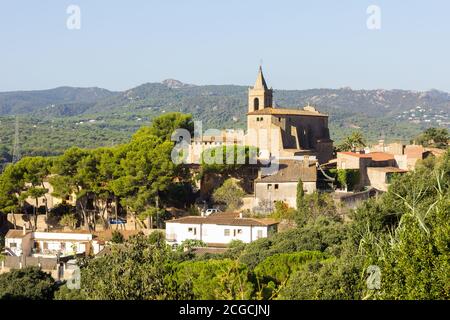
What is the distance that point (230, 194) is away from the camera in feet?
124

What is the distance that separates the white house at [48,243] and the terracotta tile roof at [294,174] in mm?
7686

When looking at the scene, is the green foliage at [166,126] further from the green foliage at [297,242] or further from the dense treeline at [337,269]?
the dense treeline at [337,269]

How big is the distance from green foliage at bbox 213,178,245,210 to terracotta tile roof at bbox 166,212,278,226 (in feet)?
6.89

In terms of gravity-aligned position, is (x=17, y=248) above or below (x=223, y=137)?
below

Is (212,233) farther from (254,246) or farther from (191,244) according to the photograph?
(254,246)

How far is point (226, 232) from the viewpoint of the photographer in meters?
33.5

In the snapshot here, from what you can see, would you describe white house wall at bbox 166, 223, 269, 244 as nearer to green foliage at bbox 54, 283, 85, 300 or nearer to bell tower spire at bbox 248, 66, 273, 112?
green foliage at bbox 54, 283, 85, 300

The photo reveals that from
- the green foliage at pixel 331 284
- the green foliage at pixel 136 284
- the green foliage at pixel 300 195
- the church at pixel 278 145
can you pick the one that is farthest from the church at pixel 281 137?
the green foliage at pixel 136 284

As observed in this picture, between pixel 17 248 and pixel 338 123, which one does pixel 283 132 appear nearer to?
pixel 17 248

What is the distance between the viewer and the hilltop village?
1347 inches

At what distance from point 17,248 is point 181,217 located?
7.04 meters

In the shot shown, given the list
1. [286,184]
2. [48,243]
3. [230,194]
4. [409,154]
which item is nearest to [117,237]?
[48,243]
